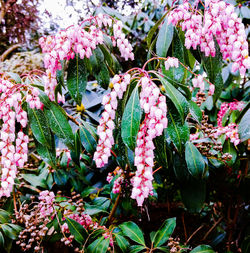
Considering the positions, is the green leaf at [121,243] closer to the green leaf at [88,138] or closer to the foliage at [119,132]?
the foliage at [119,132]

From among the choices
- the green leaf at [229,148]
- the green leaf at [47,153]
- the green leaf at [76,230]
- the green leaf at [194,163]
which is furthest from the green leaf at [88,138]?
the green leaf at [229,148]

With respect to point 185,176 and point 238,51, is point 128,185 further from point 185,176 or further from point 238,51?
point 238,51

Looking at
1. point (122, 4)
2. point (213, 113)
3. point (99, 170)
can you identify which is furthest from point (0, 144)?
point (122, 4)

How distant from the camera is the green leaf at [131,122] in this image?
74 cm

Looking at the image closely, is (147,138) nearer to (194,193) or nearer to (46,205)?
(194,193)

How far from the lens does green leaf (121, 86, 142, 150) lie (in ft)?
2.41

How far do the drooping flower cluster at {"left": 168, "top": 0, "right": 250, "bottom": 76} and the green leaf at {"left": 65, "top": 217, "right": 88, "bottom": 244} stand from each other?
0.81m

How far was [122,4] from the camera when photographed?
321 centimetres

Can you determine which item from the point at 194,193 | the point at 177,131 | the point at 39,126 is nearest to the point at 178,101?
the point at 177,131

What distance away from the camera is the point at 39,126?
89cm

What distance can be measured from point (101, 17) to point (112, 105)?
47 cm

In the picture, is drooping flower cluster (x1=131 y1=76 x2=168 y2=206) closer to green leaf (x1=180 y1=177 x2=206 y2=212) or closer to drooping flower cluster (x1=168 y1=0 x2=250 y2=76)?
drooping flower cluster (x1=168 y1=0 x2=250 y2=76)

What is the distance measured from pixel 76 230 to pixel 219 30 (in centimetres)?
90

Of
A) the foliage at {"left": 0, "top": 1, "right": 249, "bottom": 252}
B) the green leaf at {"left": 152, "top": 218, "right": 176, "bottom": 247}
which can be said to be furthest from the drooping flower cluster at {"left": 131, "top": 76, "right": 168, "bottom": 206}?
the green leaf at {"left": 152, "top": 218, "right": 176, "bottom": 247}
